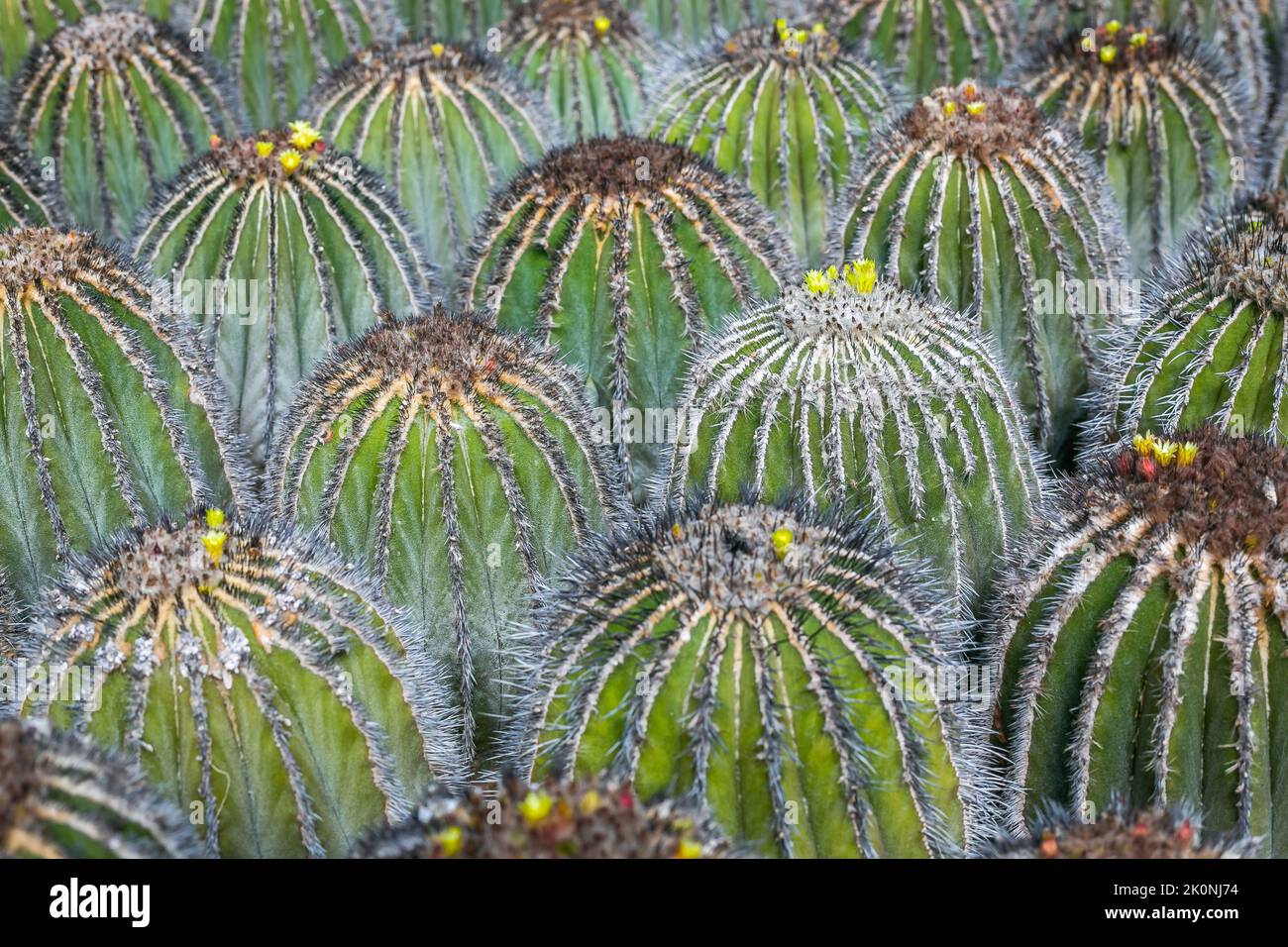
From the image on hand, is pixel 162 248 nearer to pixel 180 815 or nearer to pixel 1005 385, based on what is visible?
pixel 180 815

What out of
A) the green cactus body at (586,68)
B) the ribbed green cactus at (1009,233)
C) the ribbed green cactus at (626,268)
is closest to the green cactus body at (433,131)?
the green cactus body at (586,68)

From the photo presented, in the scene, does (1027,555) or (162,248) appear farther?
(162,248)

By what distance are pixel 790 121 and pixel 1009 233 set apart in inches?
52.3

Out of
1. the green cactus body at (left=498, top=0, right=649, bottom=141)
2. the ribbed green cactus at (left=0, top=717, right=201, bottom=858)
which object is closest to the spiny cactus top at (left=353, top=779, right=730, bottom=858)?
the ribbed green cactus at (left=0, top=717, right=201, bottom=858)

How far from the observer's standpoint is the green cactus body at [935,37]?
22.4ft

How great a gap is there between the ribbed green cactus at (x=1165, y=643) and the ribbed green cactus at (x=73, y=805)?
88.6 inches

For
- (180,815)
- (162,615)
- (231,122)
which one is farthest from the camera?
(231,122)

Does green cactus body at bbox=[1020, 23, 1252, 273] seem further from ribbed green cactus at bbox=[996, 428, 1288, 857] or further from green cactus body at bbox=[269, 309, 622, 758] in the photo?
green cactus body at bbox=[269, 309, 622, 758]

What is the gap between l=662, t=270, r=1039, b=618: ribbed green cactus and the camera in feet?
13.5

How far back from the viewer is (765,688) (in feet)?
10.4

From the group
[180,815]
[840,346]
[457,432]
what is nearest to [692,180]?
[840,346]

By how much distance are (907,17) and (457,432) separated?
392 centimetres

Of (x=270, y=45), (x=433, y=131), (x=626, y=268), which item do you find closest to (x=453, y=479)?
(x=626, y=268)
